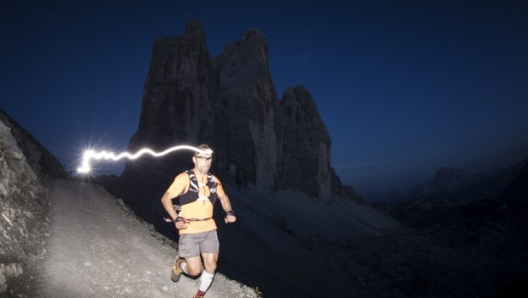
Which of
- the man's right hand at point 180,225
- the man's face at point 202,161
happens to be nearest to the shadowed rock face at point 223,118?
the man's face at point 202,161

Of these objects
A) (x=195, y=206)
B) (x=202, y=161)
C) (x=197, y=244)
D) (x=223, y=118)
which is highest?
(x=223, y=118)

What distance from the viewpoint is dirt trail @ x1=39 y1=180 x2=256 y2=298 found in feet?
24.4

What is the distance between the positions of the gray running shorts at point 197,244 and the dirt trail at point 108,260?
1.35 m

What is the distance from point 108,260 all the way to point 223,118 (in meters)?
47.2

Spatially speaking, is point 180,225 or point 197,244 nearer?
point 180,225

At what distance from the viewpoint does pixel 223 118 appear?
5522 centimetres

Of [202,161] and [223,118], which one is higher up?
[223,118]

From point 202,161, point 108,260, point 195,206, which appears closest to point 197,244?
point 195,206

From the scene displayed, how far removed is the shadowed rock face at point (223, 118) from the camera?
46.1 meters

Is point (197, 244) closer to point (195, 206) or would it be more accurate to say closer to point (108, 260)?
point (195, 206)

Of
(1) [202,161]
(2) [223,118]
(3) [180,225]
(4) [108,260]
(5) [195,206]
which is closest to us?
(3) [180,225]

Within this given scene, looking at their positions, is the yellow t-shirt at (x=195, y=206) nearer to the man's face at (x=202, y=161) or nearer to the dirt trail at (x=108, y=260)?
the man's face at (x=202, y=161)

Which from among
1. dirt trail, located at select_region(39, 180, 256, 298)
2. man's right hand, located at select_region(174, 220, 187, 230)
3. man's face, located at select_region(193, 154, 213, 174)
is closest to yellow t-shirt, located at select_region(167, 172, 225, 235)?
man's face, located at select_region(193, 154, 213, 174)

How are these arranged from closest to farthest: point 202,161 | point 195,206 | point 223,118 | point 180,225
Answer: point 180,225 → point 195,206 → point 202,161 → point 223,118
